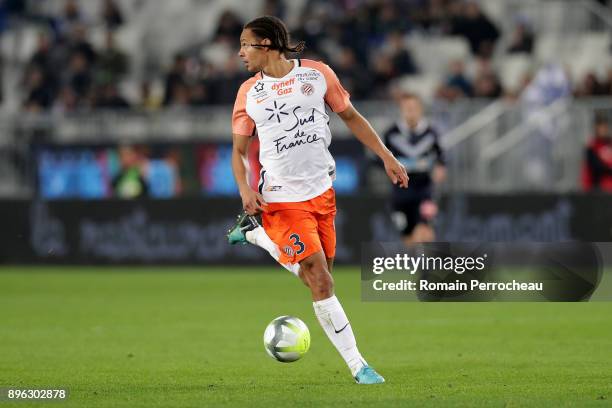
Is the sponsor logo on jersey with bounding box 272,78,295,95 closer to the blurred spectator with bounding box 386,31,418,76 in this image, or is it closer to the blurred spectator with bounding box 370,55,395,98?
the blurred spectator with bounding box 370,55,395,98

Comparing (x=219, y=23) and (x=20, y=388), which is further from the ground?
(x=219, y=23)

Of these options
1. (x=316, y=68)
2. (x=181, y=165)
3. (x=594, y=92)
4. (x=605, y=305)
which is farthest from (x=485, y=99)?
(x=316, y=68)

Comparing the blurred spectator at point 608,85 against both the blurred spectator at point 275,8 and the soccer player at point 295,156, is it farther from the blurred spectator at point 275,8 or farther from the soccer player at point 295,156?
the soccer player at point 295,156

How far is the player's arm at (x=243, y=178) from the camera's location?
29.7 feet

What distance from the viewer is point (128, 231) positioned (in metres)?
23.1

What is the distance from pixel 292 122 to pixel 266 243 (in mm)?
874

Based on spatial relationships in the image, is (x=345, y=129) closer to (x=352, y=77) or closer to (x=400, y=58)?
(x=352, y=77)

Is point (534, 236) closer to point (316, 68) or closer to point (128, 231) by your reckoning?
point (128, 231)

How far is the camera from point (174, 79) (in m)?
25.3

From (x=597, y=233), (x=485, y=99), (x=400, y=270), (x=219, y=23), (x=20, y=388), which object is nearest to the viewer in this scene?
(x=20, y=388)

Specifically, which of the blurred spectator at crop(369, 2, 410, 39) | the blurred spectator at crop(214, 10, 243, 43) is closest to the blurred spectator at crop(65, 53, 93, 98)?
the blurred spectator at crop(214, 10, 243, 43)

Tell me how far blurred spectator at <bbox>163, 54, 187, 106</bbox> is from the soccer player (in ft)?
52.9

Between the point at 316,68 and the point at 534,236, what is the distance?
12763 millimetres

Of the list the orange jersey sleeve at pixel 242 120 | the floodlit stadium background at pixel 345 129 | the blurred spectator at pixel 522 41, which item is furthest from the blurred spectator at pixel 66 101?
the orange jersey sleeve at pixel 242 120
